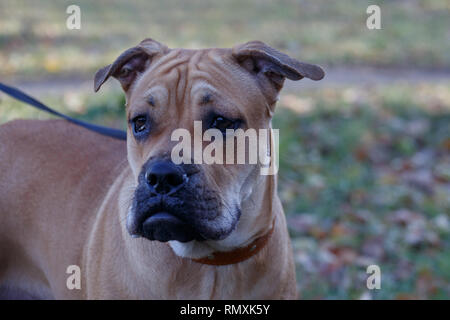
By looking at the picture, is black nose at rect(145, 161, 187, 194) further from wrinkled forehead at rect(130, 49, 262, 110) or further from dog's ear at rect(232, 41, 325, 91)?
dog's ear at rect(232, 41, 325, 91)

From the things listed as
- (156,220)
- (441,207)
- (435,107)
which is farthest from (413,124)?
(156,220)

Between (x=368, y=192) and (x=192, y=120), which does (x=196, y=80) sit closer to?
(x=192, y=120)

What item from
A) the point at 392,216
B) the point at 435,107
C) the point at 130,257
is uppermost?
the point at 435,107

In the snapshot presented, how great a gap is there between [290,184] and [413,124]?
6.66 feet

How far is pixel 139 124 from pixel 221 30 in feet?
25.6

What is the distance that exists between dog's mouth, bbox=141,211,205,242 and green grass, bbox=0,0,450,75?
5707 millimetres

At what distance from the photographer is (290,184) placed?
228 inches

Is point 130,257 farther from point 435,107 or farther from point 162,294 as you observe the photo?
point 435,107

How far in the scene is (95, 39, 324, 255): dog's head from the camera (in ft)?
8.72

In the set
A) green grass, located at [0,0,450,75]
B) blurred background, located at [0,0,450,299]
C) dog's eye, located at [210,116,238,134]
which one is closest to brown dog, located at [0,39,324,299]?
dog's eye, located at [210,116,238,134]

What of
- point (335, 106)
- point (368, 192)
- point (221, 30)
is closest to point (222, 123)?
point (368, 192)

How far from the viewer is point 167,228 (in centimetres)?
267

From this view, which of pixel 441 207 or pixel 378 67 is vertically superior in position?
pixel 378 67

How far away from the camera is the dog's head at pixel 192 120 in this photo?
8.72ft
